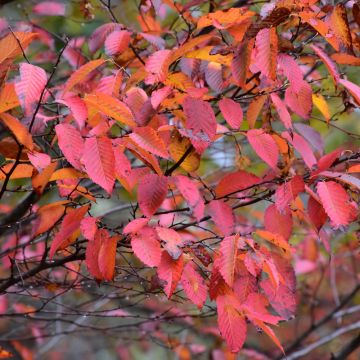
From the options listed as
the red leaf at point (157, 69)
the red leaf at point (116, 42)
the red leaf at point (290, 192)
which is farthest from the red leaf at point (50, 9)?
the red leaf at point (290, 192)

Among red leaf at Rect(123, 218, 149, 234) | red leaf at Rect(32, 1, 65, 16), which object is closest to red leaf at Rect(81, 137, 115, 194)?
red leaf at Rect(123, 218, 149, 234)

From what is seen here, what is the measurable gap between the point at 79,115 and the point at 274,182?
706 millimetres

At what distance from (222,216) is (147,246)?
0.39 metres

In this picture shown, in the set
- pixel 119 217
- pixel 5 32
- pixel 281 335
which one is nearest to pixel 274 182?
pixel 5 32

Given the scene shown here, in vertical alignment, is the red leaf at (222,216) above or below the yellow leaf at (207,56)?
below

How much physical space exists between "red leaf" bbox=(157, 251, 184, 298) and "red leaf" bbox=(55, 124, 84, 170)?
334 millimetres

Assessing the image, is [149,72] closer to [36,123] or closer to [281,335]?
[36,123]

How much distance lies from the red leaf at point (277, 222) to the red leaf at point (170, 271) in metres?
0.42

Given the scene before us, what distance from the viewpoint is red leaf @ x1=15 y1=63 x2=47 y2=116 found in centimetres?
134

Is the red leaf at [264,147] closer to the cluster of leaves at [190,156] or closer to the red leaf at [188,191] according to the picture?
the cluster of leaves at [190,156]

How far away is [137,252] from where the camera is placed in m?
1.48

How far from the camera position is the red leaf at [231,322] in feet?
5.00

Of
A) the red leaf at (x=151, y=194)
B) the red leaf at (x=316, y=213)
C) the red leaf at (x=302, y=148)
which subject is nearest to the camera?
the red leaf at (x=151, y=194)

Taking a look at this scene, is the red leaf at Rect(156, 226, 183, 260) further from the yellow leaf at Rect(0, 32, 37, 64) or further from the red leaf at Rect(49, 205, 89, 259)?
the yellow leaf at Rect(0, 32, 37, 64)
